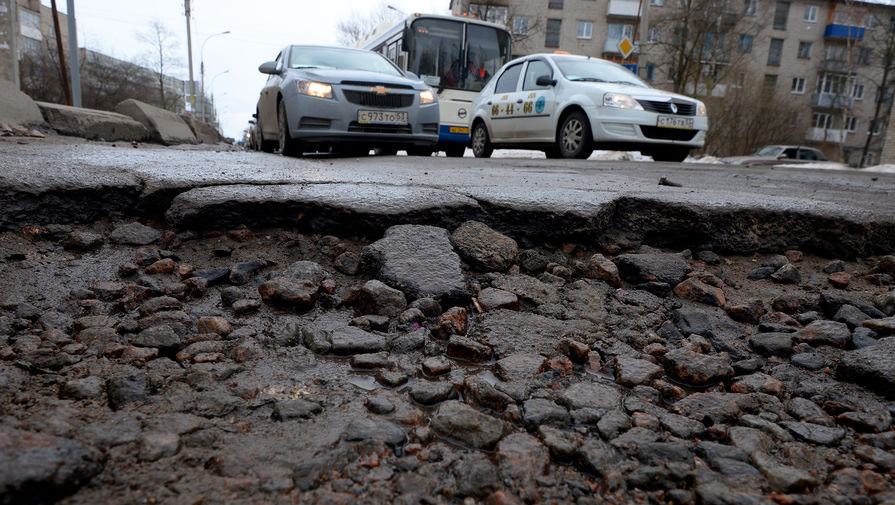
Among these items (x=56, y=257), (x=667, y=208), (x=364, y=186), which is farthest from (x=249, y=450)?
(x=667, y=208)

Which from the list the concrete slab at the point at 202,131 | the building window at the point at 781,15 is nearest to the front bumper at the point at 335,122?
the concrete slab at the point at 202,131

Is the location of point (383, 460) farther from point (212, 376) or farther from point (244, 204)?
point (244, 204)

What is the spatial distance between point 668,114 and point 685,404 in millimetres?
7009

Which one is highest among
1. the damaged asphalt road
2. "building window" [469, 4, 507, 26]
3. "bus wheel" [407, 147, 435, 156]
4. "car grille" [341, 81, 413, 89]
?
"building window" [469, 4, 507, 26]

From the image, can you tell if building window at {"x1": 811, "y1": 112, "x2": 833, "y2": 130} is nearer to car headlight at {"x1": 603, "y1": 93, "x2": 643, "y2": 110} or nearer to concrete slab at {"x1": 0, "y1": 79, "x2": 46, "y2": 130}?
car headlight at {"x1": 603, "y1": 93, "x2": 643, "y2": 110}

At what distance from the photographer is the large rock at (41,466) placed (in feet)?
2.79

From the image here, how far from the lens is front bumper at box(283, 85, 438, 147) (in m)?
6.08

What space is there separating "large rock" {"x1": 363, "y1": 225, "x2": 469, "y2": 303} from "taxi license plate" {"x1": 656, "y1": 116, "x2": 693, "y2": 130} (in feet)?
20.1

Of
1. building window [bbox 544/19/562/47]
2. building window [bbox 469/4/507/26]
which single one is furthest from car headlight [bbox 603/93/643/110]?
building window [bbox 544/19/562/47]

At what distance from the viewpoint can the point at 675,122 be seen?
751 centimetres

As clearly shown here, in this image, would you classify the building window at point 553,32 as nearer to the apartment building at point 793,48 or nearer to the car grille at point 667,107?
the apartment building at point 793,48

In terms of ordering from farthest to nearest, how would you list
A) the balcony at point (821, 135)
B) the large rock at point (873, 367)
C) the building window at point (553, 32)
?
the balcony at point (821, 135)
the building window at point (553, 32)
the large rock at point (873, 367)

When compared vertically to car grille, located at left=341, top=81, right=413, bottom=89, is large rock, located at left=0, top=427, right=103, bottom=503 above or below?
below

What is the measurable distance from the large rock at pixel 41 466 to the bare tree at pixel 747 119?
28231mm
